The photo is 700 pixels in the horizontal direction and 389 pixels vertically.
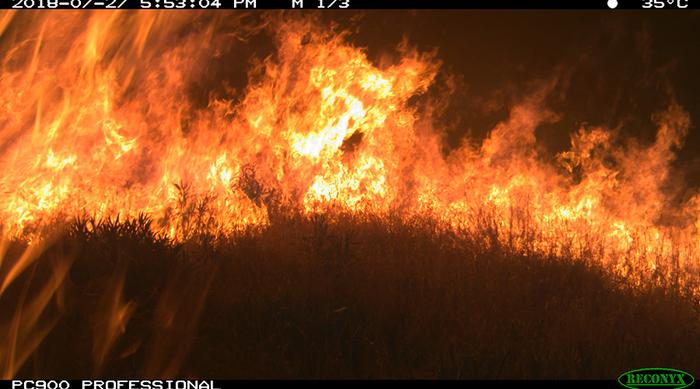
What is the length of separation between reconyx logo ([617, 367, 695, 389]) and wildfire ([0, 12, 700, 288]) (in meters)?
2.91

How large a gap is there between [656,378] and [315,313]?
2.33 meters

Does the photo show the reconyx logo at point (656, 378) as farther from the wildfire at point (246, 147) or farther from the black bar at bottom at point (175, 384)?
the wildfire at point (246, 147)

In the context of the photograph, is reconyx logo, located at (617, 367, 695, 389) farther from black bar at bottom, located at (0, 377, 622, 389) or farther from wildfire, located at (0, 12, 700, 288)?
wildfire, located at (0, 12, 700, 288)

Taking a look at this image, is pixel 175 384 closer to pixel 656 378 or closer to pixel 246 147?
pixel 656 378

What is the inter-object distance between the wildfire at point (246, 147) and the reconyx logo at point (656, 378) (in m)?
2.91

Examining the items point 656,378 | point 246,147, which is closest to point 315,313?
point 656,378

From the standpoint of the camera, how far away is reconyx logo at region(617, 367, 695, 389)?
3.97 meters

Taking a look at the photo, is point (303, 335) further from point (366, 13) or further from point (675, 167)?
point (675, 167)

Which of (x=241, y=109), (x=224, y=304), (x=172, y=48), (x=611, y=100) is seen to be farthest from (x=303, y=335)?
(x=611, y=100)

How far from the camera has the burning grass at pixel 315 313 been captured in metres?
4.01

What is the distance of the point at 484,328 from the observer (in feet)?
14.1

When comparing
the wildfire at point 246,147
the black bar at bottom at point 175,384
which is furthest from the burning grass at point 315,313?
the wildfire at point 246,147

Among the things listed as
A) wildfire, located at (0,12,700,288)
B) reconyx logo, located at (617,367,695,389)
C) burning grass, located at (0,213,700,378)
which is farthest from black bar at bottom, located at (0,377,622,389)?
wildfire, located at (0,12,700,288)

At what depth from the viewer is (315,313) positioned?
4508 mm
